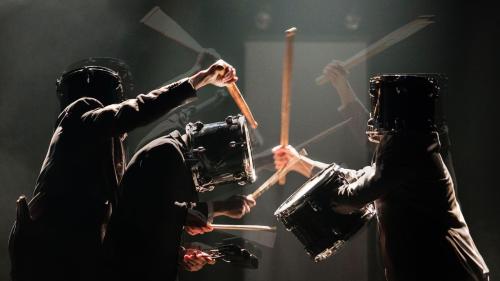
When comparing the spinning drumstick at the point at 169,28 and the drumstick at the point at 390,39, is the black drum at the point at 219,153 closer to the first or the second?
the spinning drumstick at the point at 169,28

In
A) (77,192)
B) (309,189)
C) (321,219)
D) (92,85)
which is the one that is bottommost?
(321,219)

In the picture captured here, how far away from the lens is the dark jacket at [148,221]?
6.16ft

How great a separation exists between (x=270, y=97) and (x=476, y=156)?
1.55 metres

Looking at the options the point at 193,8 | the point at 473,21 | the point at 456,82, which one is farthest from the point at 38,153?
the point at 473,21

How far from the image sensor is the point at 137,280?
186 cm

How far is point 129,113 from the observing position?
1.92 metres

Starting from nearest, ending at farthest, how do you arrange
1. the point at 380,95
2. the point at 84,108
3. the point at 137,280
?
the point at 137,280 < the point at 84,108 < the point at 380,95

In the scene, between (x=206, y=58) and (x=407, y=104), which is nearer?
(x=407, y=104)

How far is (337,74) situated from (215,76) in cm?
141

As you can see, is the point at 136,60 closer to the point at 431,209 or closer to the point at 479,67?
the point at 431,209

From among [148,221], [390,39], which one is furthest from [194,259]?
[390,39]

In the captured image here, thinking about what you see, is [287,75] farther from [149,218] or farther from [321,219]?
[149,218]

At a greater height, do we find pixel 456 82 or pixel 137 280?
pixel 456 82

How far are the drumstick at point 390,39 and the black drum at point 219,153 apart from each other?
1386 mm
